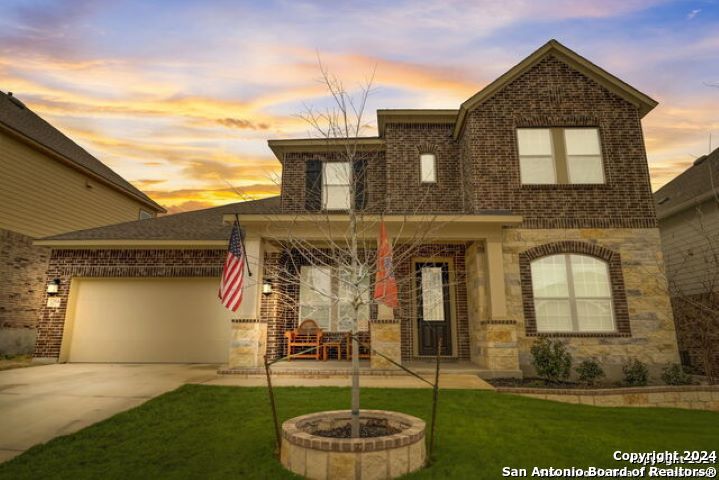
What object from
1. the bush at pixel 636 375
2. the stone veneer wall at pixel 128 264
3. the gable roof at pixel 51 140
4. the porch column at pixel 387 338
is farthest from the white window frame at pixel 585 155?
the gable roof at pixel 51 140

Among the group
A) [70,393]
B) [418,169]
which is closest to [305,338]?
[70,393]

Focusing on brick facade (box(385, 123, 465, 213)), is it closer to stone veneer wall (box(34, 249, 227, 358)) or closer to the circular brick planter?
stone veneer wall (box(34, 249, 227, 358))

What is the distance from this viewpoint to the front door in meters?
11.1

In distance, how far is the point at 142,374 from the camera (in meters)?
8.81

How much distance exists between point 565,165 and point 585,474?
8744 mm

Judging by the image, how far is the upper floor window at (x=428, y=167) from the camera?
12335 millimetres

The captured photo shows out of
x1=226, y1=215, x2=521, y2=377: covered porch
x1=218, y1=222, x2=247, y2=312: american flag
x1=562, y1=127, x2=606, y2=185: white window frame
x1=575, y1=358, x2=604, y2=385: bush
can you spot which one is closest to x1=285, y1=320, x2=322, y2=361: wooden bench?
x1=226, y1=215, x2=521, y2=377: covered porch

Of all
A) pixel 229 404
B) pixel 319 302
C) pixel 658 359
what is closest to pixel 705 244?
pixel 658 359

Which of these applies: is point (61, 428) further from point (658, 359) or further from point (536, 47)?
point (536, 47)

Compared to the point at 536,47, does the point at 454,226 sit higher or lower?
lower

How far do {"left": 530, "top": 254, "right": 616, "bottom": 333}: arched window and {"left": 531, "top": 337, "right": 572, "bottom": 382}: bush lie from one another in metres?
1.18

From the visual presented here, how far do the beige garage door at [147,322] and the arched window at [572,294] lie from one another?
27.3 feet

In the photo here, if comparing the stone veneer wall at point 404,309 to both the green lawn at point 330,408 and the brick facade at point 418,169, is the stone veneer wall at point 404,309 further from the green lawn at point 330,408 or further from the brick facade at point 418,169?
the green lawn at point 330,408

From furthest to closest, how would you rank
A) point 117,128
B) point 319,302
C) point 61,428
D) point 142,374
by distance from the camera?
point 117,128 < point 319,302 < point 142,374 < point 61,428
